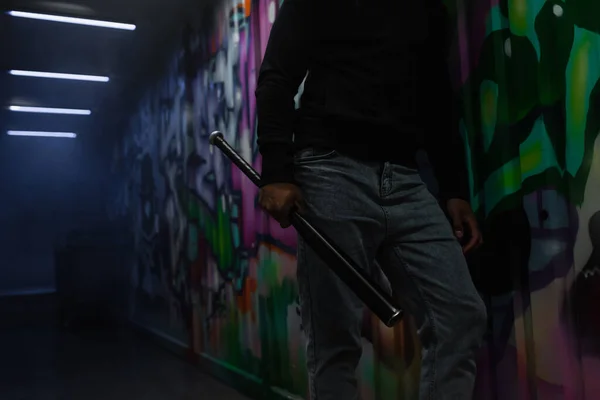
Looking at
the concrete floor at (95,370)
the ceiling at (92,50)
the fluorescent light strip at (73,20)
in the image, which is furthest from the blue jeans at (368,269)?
the fluorescent light strip at (73,20)

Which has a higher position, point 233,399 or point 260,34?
point 260,34

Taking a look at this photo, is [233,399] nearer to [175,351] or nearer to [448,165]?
[175,351]

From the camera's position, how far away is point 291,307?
98.9 inches

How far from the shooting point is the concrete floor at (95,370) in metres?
3.01

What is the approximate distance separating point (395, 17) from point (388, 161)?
35cm

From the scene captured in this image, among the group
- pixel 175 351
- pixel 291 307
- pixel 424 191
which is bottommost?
pixel 175 351

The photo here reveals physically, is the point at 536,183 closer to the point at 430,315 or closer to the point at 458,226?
the point at 458,226

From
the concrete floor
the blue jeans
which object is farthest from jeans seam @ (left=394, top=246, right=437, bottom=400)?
the concrete floor

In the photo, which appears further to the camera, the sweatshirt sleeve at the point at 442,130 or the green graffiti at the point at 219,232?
the green graffiti at the point at 219,232

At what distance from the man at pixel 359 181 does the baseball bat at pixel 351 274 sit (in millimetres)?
43

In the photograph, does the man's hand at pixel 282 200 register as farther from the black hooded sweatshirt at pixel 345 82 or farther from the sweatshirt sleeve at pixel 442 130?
the sweatshirt sleeve at pixel 442 130

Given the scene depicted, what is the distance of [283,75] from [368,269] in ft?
1.63

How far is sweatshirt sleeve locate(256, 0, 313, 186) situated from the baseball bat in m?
0.16

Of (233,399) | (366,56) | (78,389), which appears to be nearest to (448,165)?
(366,56)
